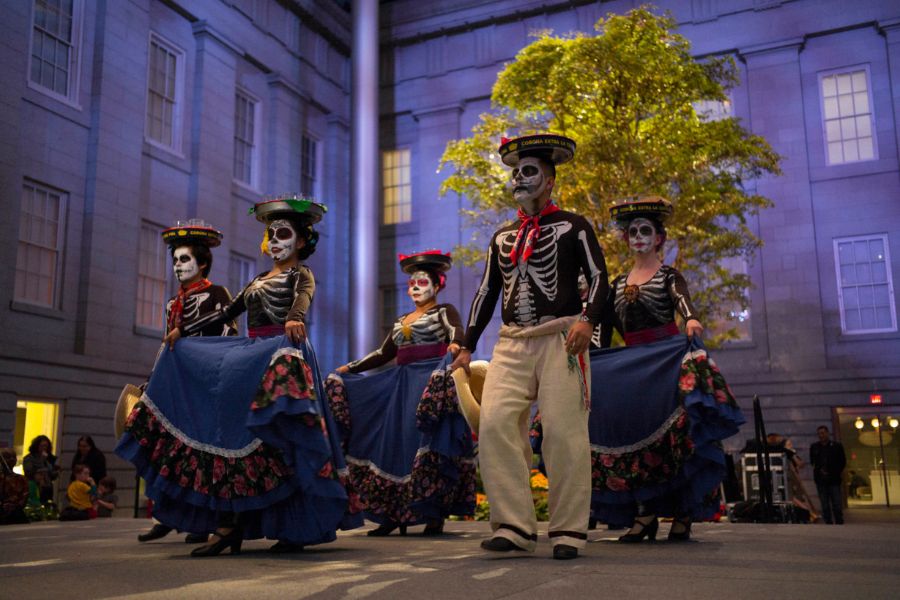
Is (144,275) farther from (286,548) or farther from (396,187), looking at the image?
(286,548)

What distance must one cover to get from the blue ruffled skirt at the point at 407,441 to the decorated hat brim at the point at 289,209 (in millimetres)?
1825

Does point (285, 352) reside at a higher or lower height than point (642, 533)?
higher

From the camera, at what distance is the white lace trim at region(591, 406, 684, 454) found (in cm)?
570

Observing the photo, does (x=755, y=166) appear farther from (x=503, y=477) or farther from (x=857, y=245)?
(x=503, y=477)

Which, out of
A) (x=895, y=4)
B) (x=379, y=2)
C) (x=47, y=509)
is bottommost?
(x=47, y=509)

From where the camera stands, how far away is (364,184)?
2177 centimetres

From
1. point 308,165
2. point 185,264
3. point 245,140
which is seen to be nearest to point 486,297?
point 185,264

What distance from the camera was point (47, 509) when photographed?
39.8 feet

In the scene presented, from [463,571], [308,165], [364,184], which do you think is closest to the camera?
[463,571]

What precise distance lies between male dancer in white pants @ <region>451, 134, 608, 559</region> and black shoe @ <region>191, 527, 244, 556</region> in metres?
1.41

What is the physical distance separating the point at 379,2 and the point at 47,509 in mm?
16692

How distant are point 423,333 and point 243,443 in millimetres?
2743

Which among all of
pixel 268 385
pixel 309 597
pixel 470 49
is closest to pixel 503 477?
pixel 268 385

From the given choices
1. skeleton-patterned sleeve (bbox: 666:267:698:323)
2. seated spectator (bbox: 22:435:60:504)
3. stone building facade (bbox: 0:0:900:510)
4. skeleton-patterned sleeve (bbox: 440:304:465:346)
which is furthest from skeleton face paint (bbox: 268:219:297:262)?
stone building facade (bbox: 0:0:900:510)
